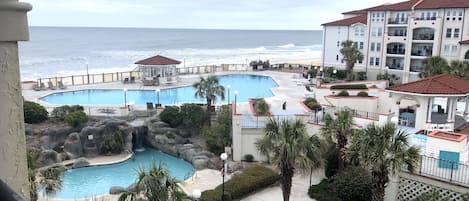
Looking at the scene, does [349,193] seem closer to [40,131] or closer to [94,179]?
[94,179]

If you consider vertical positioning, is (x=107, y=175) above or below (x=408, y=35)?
below

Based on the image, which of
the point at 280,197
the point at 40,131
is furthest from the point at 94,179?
the point at 280,197

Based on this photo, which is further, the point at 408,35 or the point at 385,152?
the point at 408,35

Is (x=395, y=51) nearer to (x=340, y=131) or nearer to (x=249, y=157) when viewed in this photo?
(x=249, y=157)

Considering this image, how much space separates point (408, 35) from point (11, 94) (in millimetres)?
46849

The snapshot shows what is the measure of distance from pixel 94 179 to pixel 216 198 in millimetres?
8270

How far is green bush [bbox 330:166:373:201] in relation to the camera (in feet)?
53.0

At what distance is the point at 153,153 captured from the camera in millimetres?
26266

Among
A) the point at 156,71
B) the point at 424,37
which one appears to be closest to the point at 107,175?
the point at 156,71

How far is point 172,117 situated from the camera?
91.7 feet

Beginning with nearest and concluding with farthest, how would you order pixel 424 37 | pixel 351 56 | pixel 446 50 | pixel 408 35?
Result: pixel 446 50, pixel 424 37, pixel 408 35, pixel 351 56

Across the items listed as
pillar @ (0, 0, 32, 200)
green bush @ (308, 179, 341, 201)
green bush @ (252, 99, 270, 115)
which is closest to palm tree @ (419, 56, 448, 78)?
green bush @ (252, 99, 270, 115)

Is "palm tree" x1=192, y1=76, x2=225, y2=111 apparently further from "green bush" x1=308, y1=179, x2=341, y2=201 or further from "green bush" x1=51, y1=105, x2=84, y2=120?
"green bush" x1=308, y1=179, x2=341, y2=201

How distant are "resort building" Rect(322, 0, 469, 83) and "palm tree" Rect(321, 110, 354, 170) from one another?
2794 centimetres
